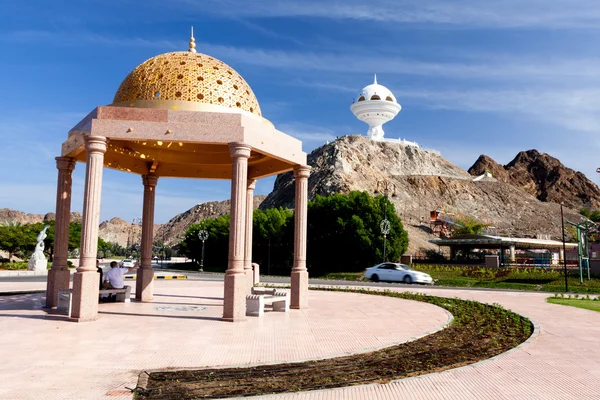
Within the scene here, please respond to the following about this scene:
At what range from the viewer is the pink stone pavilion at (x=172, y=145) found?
1205 centimetres

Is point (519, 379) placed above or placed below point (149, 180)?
below

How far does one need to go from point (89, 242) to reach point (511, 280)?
2983 cm

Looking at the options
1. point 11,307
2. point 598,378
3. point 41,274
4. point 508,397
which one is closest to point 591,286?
point 598,378

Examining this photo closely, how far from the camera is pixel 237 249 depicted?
12.2 meters

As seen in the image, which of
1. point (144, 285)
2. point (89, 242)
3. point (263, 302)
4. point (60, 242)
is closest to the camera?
point (89, 242)

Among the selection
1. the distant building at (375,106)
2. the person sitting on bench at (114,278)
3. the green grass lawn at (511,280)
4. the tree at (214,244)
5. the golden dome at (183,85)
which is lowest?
the green grass lawn at (511,280)

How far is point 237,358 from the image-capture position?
8102 millimetres

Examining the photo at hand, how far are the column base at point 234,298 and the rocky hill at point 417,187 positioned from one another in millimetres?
82302

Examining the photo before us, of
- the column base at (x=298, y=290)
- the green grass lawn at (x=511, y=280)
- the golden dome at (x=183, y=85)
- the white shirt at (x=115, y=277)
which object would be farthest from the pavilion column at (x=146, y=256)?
the green grass lawn at (x=511, y=280)

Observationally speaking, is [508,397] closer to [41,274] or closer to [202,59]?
[202,59]

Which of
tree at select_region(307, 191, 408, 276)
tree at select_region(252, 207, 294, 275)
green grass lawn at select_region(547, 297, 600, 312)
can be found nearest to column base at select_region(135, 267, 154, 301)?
green grass lawn at select_region(547, 297, 600, 312)

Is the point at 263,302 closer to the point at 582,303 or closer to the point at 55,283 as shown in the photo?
the point at 55,283

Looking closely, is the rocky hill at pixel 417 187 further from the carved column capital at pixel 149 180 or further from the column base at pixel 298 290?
the column base at pixel 298 290

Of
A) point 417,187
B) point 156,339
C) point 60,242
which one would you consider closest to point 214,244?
point 60,242
